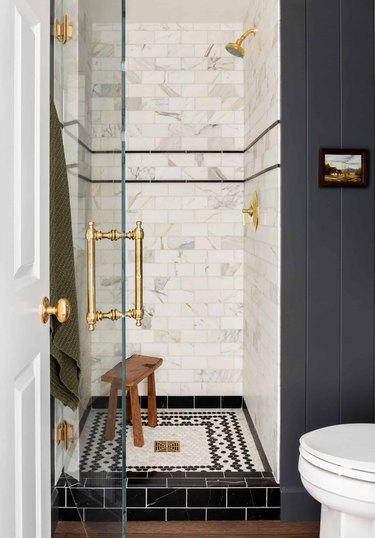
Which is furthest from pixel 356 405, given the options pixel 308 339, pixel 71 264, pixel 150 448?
pixel 71 264

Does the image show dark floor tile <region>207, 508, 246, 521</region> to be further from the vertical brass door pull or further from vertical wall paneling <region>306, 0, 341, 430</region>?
the vertical brass door pull

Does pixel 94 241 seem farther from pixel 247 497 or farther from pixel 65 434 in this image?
pixel 247 497

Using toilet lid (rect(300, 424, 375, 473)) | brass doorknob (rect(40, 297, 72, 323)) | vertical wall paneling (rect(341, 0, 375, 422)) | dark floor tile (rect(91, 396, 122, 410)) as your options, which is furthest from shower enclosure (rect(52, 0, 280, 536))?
toilet lid (rect(300, 424, 375, 473))

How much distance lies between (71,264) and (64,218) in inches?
5.2

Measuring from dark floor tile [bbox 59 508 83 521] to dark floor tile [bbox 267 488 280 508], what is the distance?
1358 millimetres

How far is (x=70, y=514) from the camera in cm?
180

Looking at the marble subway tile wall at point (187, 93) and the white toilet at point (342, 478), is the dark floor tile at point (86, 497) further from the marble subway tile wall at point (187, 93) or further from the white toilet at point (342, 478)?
the marble subway tile wall at point (187, 93)

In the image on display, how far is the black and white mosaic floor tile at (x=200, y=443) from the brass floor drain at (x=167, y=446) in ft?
0.09

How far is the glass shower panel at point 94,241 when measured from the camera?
176 cm

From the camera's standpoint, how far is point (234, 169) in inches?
173

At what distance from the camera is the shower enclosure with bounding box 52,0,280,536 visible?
5.83 ft

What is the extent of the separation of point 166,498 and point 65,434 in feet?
4.23

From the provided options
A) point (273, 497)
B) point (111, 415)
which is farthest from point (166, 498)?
point (111, 415)

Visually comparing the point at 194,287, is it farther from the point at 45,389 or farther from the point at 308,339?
the point at 45,389
